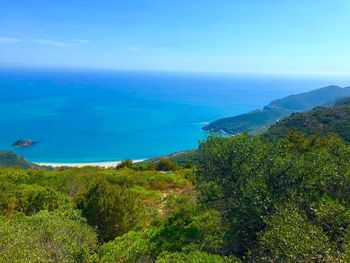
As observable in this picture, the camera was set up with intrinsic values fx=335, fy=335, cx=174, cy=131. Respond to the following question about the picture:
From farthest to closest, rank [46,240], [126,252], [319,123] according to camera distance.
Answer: [319,123] < [126,252] < [46,240]

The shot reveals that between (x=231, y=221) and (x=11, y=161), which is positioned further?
(x=11, y=161)

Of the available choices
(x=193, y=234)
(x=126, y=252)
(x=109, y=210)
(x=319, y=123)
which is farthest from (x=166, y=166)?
(x=319, y=123)

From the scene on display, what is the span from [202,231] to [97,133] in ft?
528

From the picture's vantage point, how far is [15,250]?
10078mm

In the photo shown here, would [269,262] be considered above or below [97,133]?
above

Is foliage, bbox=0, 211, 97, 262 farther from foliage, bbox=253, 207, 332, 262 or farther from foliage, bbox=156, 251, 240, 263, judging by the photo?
foliage, bbox=253, 207, 332, 262

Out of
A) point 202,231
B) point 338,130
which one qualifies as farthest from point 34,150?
point 202,231

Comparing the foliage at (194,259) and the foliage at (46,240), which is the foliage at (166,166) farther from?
the foliage at (194,259)

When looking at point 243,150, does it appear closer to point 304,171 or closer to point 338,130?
point 304,171

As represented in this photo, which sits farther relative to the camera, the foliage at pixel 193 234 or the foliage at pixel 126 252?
the foliage at pixel 193 234

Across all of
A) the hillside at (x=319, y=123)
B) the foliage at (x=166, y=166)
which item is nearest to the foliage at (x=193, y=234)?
the foliage at (x=166, y=166)

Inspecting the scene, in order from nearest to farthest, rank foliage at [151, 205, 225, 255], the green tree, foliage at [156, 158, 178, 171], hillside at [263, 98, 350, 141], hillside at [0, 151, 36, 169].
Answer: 1. foliage at [151, 205, 225, 255]
2. the green tree
3. foliage at [156, 158, 178, 171]
4. hillside at [263, 98, 350, 141]
5. hillside at [0, 151, 36, 169]

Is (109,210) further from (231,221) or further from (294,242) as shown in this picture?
(294,242)

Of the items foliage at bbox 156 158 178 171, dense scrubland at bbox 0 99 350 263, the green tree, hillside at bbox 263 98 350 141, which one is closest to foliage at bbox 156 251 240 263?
dense scrubland at bbox 0 99 350 263
